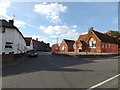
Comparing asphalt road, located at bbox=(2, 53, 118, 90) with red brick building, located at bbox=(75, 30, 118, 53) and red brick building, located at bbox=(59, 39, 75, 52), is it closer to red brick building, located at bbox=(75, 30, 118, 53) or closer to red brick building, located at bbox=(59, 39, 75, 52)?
red brick building, located at bbox=(75, 30, 118, 53)

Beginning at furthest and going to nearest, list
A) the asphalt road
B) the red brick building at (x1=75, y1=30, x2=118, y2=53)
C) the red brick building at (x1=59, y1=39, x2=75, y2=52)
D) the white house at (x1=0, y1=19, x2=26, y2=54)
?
the red brick building at (x1=59, y1=39, x2=75, y2=52)
the red brick building at (x1=75, y1=30, x2=118, y2=53)
the white house at (x1=0, y1=19, x2=26, y2=54)
the asphalt road

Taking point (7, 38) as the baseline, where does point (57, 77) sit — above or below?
below

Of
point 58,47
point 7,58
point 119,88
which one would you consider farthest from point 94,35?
point 119,88

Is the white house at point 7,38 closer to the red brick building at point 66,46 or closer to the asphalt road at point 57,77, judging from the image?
the asphalt road at point 57,77

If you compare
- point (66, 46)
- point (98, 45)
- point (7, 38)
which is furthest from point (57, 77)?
point (66, 46)

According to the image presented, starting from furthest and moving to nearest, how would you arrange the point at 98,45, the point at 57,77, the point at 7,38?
the point at 98,45 < the point at 7,38 < the point at 57,77

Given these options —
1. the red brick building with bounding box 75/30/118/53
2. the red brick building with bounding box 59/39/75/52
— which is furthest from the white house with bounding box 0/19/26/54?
the red brick building with bounding box 59/39/75/52

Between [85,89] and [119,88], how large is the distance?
1689 millimetres

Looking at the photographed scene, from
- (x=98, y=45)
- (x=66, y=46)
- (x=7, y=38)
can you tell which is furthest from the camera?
(x=66, y=46)

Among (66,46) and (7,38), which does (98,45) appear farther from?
(7,38)

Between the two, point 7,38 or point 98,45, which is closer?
point 7,38

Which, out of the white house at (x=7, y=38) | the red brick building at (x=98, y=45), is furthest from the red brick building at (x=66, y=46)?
the white house at (x=7, y=38)

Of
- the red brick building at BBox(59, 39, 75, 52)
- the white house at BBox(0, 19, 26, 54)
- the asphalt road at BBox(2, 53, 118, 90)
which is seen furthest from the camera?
the red brick building at BBox(59, 39, 75, 52)

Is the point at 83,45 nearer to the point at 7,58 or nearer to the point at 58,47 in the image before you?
the point at 58,47
